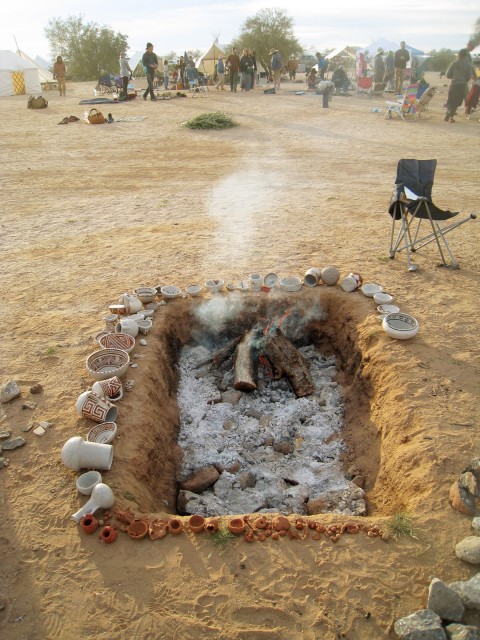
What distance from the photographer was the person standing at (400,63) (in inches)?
767

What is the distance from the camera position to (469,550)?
276cm

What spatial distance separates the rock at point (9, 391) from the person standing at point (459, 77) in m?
15.7

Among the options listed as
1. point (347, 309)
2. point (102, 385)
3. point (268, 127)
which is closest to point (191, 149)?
point (268, 127)

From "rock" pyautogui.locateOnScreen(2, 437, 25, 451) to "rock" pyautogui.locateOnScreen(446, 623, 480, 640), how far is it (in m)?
3.20

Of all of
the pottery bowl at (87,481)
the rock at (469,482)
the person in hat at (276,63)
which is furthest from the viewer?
the person in hat at (276,63)

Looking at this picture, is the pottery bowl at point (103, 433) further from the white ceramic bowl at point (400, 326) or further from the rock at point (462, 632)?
the white ceramic bowl at point (400, 326)

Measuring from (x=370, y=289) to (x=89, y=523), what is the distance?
→ 3990 millimetres

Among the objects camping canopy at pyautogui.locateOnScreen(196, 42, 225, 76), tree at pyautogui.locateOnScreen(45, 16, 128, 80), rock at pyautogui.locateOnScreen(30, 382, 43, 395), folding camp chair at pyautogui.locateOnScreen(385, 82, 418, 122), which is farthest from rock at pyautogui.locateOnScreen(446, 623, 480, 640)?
tree at pyautogui.locateOnScreen(45, 16, 128, 80)

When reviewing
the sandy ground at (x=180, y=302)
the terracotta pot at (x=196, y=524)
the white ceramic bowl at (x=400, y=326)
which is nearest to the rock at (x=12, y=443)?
the sandy ground at (x=180, y=302)

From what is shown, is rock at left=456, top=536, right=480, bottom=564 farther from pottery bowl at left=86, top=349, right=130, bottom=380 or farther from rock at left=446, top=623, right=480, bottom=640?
pottery bowl at left=86, top=349, right=130, bottom=380

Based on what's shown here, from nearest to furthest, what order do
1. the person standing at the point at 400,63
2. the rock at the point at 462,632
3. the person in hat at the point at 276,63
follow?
the rock at the point at 462,632
the person standing at the point at 400,63
the person in hat at the point at 276,63

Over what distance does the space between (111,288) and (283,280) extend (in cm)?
221

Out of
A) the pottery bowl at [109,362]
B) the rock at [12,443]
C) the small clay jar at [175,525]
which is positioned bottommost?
the small clay jar at [175,525]

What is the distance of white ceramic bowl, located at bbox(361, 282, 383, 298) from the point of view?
5.47 m
